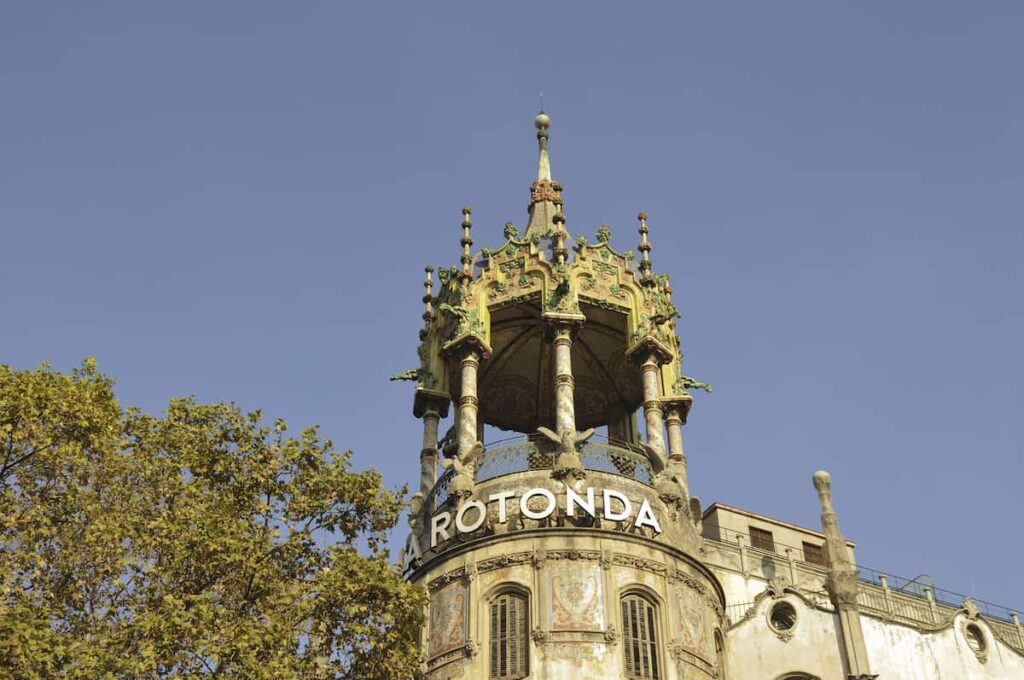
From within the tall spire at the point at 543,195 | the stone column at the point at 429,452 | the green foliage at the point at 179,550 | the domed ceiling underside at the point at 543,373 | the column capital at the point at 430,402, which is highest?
the tall spire at the point at 543,195

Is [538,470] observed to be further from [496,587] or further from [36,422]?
[36,422]

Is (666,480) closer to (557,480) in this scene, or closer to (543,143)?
(557,480)

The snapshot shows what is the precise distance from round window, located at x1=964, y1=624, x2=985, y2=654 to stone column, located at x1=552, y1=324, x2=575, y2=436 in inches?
631

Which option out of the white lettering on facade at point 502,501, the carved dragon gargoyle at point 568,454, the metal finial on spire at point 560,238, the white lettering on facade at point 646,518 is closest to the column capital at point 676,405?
the metal finial on spire at point 560,238

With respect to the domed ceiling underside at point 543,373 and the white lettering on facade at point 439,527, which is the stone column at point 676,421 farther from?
the white lettering on facade at point 439,527

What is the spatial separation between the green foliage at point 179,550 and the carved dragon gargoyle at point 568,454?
7.16m

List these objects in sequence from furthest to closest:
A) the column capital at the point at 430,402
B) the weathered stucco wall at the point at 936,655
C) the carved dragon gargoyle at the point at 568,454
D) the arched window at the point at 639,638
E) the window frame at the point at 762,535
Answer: the window frame at the point at 762,535 < the column capital at the point at 430,402 < the weathered stucco wall at the point at 936,655 < the carved dragon gargoyle at the point at 568,454 < the arched window at the point at 639,638

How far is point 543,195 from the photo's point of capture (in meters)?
50.4

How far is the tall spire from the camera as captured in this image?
159 feet

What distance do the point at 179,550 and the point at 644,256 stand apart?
76.8 ft

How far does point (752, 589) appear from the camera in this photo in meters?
42.0

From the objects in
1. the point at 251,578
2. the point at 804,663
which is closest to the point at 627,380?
the point at 804,663

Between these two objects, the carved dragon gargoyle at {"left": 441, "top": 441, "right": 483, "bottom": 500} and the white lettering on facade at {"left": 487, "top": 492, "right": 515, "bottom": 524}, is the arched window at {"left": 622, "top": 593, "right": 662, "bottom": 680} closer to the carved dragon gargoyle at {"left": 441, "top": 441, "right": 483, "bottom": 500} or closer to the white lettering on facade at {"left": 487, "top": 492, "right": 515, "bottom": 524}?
the white lettering on facade at {"left": 487, "top": 492, "right": 515, "bottom": 524}

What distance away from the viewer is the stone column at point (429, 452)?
4306cm
